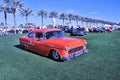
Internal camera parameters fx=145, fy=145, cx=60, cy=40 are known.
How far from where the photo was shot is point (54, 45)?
702 cm

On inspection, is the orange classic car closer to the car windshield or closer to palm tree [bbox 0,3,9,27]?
the car windshield

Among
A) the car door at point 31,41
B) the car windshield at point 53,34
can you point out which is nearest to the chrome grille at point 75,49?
the car windshield at point 53,34

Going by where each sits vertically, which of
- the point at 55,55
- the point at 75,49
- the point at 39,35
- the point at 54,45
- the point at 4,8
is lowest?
the point at 55,55

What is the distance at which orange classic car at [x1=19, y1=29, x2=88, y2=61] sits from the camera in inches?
264

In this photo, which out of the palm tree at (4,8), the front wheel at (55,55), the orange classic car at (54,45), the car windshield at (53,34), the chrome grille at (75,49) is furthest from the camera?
the palm tree at (4,8)

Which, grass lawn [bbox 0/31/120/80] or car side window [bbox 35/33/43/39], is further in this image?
car side window [bbox 35/33/43/39]

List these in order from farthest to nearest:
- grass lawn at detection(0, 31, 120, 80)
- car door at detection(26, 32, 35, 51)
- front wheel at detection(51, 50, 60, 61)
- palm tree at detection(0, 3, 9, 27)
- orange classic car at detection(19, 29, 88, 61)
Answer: palm tree at detection(0, 3, 9, 27) < car door at detection(26, 32, 35, 51) < front wheel at detection(51, 50, 60, 61) < orange classic car at detection(19, 29, 88, 61) < grass lawn at detection(0, 31, 120, 80)

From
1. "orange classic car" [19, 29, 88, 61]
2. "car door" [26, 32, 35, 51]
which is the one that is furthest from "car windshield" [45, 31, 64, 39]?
"car door" [26, 32, 35, 51]

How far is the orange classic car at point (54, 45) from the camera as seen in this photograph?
22.0ft

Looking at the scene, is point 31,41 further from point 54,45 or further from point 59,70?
point 59,70

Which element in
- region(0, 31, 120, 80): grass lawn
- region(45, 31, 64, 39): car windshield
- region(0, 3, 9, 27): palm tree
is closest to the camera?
region(0, 31, 120, 80): grass lawn

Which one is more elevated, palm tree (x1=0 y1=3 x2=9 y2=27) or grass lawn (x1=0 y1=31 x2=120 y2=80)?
palm tree (x1=0 y1=3 x2=9 y2=27)

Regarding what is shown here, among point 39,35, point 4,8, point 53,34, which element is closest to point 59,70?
point 53,34

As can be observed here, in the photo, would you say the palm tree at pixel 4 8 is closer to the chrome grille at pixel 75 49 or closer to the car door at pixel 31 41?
the car door at pixel 31 41
